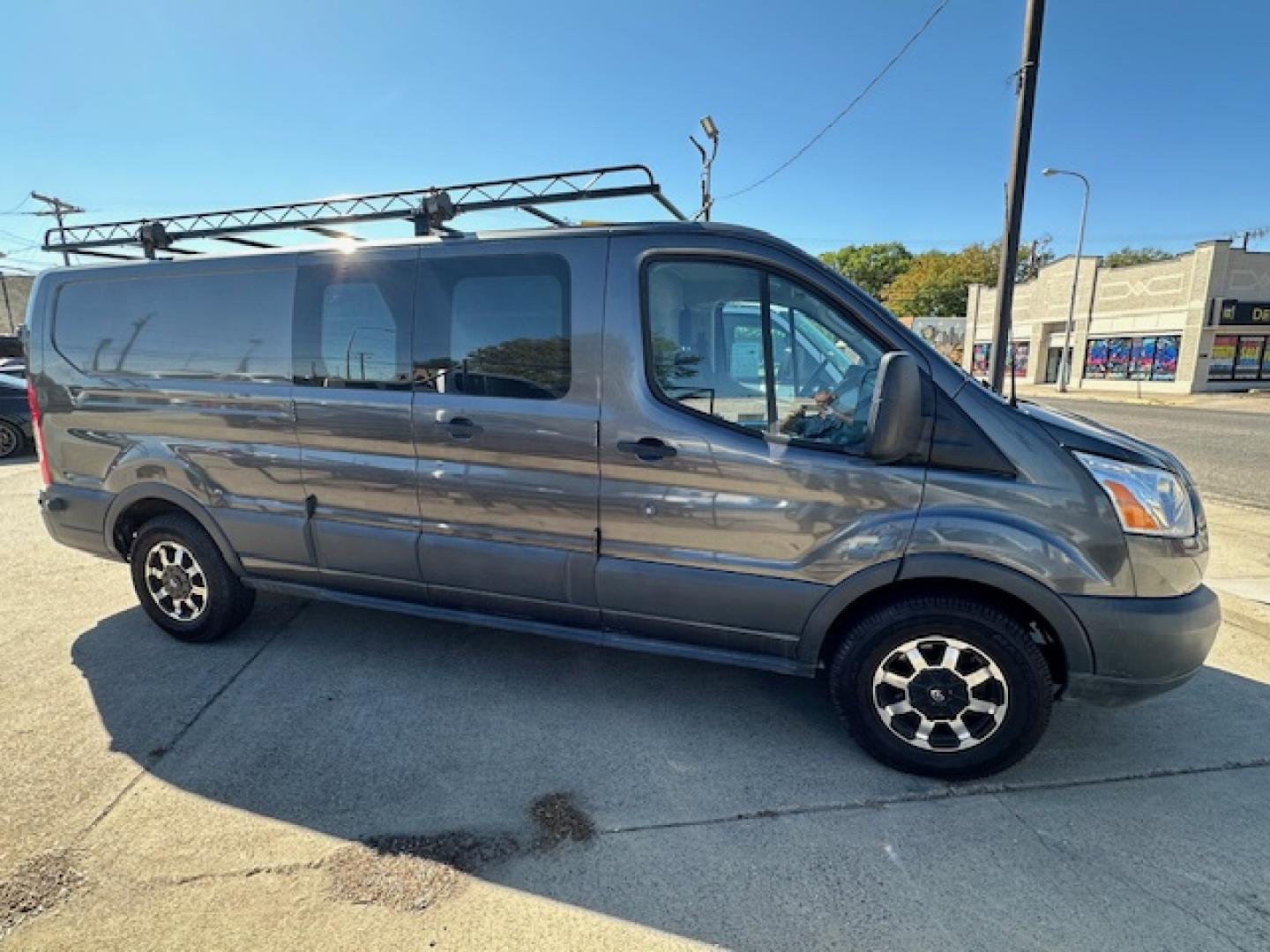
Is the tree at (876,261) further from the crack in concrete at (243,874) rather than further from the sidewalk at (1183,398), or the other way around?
the crack in concrete at (243,874)

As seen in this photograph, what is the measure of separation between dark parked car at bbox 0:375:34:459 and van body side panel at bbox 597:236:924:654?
12.0m

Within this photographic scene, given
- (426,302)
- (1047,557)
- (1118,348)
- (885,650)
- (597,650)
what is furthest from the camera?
(1118,348)

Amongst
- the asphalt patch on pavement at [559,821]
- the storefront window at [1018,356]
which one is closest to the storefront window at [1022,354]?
the storefront window at [1018,356]

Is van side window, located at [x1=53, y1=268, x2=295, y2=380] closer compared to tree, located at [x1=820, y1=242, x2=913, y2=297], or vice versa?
van side window, located at [x1=53, y1=268, x2=295, y2=380]

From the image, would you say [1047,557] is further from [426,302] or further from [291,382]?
[291,382]

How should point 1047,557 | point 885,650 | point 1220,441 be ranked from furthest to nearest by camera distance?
1. point 1220,441
2. point 885,650
3. point 1047,557

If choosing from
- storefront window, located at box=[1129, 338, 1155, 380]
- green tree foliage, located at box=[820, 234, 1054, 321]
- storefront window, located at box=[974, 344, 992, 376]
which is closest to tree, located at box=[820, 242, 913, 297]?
green tree foliage, located at box=[820, 234, 1054, 321]

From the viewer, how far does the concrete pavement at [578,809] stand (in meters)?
2.03

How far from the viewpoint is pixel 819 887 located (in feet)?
7.06

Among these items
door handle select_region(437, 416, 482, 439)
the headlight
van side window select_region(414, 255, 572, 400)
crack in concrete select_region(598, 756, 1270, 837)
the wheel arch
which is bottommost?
crack in concrete select_region(598, 756, 1270, 837)

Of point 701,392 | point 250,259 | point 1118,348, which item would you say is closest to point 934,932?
point 701,392

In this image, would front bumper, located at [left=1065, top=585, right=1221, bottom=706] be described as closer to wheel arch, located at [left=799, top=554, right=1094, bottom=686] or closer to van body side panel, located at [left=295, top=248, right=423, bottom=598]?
wheel arch, located at [left=799, top=554, right=1094, bottom=686]

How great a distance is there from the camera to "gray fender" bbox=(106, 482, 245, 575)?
3.64m

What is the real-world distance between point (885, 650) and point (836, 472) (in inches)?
29.7
